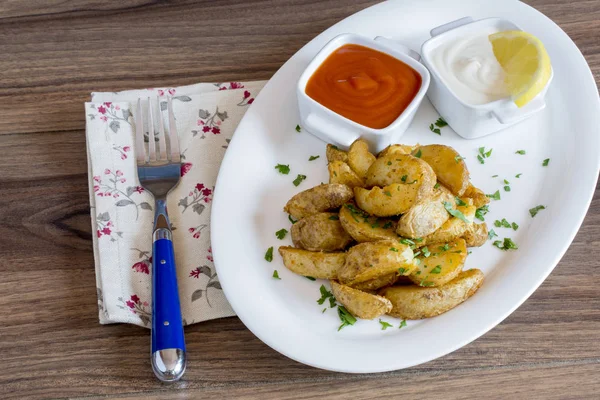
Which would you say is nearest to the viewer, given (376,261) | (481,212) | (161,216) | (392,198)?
(376,261)

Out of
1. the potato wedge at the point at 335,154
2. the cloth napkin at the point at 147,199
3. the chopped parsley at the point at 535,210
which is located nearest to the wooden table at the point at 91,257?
the cloth napkin at the point at 147,199

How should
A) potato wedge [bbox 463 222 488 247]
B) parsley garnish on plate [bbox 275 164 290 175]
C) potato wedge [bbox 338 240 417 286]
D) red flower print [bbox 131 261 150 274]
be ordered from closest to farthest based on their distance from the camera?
potato wedge [bbox 338 240 417 286] < potato wedge [bbox 463 222 488 247] < red flower print [bbox 131 261 150 274] < parsley garnish on plate [bbox 275 164 290 175]

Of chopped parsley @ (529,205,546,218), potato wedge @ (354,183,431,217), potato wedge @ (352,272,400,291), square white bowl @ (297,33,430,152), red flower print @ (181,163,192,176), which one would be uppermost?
square white bowl @ (297,33,430,152)

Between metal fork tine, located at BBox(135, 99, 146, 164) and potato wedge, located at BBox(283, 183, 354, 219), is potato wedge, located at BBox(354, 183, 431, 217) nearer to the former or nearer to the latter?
potato wedge, located at BBox(283, 183, 354, 219)

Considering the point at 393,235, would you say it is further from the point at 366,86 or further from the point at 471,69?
the point at 471,69

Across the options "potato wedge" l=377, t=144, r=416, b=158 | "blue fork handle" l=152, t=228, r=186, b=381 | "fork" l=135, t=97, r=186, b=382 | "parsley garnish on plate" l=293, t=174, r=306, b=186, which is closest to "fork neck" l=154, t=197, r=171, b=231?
"fork" l=135, t=97, r=186, b=382

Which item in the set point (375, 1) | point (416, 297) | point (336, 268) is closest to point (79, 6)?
point (375, 1)

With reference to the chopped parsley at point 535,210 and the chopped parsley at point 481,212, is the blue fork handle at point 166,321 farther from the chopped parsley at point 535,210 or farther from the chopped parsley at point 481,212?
the chopped parsley at point 535,210

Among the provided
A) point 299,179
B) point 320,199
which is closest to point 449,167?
point 320,199
